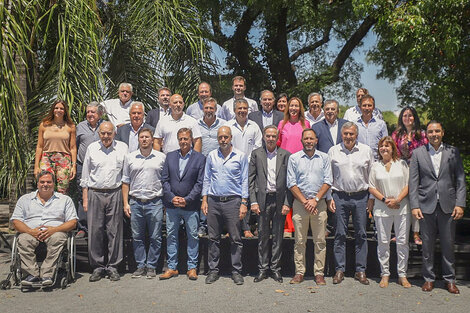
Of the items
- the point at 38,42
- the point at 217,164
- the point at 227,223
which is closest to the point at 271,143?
the point at 217,164

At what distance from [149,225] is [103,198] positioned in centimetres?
67

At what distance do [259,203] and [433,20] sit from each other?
470 cm

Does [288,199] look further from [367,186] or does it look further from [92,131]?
[92,131]

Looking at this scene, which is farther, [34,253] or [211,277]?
[211,277]

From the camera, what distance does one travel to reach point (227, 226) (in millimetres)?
6547

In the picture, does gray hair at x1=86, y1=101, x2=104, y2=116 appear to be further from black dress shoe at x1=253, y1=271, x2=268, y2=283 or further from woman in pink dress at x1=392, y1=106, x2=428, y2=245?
woman in pink dress at x1=392, y1=106, x2=428, y2=245

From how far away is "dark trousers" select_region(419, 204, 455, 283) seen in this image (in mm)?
6109

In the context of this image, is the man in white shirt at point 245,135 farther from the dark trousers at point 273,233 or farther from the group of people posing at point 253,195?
the dark trousers at point 273,233

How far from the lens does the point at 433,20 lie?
8.80 meters

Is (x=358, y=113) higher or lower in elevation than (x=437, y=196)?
higher

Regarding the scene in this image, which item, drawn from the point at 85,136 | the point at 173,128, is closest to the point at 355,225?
the point at 173,128

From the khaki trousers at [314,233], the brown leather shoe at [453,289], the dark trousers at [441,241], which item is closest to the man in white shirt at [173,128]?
the khaki trousers at [314,233]

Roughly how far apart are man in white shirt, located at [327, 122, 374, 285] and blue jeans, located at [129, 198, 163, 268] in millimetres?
2146

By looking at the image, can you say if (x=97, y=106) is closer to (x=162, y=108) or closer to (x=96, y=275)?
(x=162, y=108)
